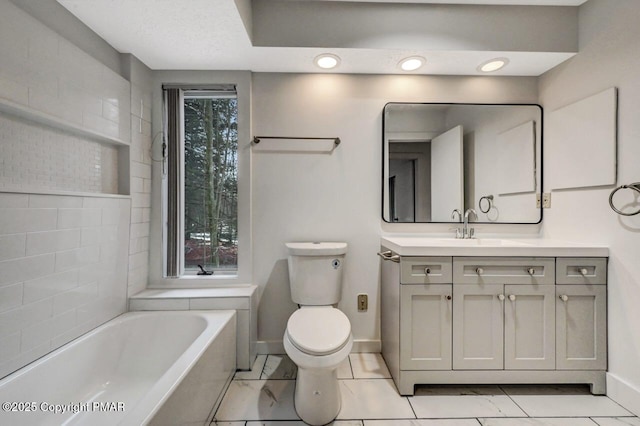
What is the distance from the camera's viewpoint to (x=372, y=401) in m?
1.53

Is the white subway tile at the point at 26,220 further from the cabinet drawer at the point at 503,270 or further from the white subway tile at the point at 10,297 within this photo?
the cabinet drawer at the point at 503,270

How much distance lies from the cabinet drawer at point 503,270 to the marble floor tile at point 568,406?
647mm

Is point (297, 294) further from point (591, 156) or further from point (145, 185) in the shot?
point (591, 156)

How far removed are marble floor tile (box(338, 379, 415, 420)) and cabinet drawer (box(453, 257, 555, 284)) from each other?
730 mm

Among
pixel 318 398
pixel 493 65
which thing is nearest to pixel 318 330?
pixel 318 398

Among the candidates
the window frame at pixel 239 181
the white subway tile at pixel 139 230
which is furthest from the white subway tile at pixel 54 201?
the window frame at pixel 239 181

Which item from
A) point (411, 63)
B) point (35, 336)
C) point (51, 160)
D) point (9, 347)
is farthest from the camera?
point (411, 63)

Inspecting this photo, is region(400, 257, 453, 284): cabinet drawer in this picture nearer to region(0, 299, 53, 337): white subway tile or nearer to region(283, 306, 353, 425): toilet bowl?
region(283, 306, 353, 425): toilet bowl

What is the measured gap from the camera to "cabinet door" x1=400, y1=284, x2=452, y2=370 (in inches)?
61.7

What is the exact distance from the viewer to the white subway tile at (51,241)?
1200 millimetres

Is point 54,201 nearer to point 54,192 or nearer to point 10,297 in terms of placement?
point 54,192

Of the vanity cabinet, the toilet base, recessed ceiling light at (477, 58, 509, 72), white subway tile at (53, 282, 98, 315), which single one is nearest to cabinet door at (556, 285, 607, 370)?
the vanity cabinet

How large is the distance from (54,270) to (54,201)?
32cm

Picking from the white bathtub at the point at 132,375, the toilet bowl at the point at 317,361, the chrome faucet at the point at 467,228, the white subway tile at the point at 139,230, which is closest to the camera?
the white bathtub at the point at 132,375
